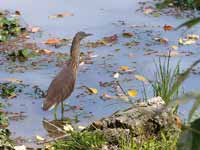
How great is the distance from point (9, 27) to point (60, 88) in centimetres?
278

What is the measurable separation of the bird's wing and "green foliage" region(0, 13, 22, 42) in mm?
2334

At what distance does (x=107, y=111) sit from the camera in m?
5.96

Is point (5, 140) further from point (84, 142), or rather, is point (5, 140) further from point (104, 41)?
point (104, 41)

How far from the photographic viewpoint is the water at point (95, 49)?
5.94m

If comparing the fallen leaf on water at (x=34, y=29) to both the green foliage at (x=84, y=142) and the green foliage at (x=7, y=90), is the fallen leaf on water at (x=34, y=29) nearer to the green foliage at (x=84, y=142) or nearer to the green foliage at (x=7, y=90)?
the green foliage at (x=7, y=90)

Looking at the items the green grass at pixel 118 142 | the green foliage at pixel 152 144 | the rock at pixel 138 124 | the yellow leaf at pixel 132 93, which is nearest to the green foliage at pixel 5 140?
the green grass at pixel 118 142

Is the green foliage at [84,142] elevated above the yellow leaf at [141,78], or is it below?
below

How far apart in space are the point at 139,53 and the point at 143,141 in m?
3.51

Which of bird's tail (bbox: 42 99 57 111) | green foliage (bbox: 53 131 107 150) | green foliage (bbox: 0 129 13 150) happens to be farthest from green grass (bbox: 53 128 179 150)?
bird's tail (bbox: 42 99 57 111)

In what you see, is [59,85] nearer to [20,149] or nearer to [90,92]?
[90,92]

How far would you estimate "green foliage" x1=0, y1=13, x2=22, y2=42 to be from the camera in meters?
8.16

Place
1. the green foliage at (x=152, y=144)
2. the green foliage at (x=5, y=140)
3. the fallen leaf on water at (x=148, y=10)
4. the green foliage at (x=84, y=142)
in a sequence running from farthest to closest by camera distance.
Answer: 1. the fallen leaf on water at (x=148, y=10)
2. the green foliage at (x=5, y=140)
3. the green foliage at (x=84, y=142)
4. the green foliage at (x=152, y=144)

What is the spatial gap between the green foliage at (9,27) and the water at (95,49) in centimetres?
31

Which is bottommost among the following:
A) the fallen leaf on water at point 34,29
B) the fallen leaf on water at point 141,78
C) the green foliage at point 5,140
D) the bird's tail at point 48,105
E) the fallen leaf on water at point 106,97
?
the green foliage at point 5,140
